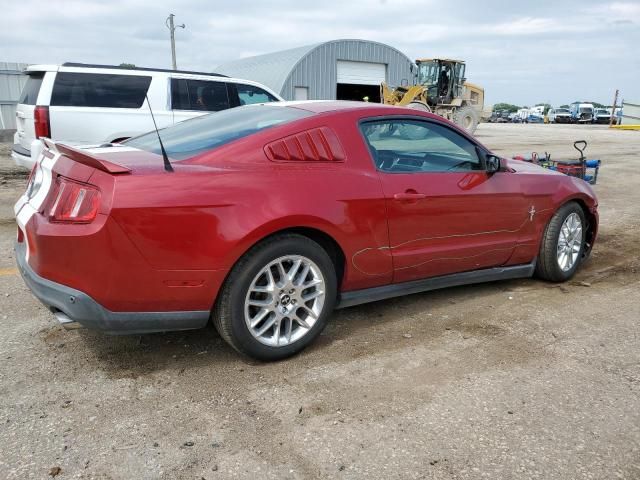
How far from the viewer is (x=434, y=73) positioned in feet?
76.3

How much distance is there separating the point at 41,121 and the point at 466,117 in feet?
63.9

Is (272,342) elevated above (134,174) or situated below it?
below

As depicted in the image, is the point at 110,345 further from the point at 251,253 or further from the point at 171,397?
the point at 251,253

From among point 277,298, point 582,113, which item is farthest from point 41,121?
point 582,113

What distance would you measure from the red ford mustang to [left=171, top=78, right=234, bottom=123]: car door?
5.10 meters

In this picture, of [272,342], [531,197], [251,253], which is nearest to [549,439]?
Result: [272,342]

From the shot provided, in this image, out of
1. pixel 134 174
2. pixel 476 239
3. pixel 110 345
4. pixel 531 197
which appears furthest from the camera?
pixel 531 197

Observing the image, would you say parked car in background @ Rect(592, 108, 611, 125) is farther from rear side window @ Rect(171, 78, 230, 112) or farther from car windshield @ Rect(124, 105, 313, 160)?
car windshield @ Rect(124, 105, 313, 160)

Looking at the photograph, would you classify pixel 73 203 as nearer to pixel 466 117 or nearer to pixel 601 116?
pixel 466 117

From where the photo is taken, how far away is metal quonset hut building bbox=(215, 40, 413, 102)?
29.0 meters

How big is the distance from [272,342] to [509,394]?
1.31 metres

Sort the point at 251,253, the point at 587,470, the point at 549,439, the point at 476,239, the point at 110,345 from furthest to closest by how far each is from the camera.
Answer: the point at 476,239
the point at 110,345
the point at 251,253
the point at 549,439
the point at 587,470

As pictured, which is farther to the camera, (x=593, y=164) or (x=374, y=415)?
(x=593, y=164)

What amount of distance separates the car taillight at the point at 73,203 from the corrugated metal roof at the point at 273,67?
26683mm
